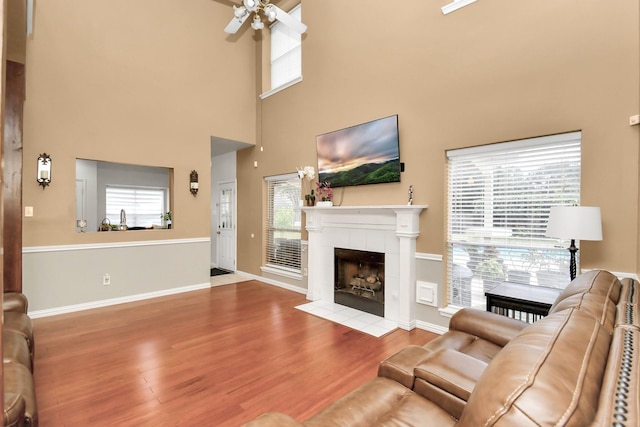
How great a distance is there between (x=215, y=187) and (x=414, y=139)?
5443 mm

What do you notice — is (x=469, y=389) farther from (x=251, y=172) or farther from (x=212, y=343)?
(x=251, y=172)

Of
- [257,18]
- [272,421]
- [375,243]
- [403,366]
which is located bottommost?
[403,366]

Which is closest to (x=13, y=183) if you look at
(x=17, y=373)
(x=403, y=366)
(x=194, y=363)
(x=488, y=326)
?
(x=17, y=373)

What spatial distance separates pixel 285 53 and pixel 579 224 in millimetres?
5324

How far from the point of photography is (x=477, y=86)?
10.7ft

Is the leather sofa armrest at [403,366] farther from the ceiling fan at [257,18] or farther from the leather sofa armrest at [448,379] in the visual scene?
the ceiling fan at [257,18]

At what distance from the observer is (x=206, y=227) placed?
5695mm

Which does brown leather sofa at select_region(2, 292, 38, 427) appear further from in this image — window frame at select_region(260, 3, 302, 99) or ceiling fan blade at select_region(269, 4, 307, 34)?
window frame at select_region(260, 3, 302, 99)

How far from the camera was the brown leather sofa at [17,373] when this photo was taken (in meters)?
1.36

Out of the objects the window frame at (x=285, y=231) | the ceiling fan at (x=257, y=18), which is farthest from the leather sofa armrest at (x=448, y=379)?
the ceiling fan at (x=257, y=18)

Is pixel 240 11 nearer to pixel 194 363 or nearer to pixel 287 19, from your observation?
pixel 287 19

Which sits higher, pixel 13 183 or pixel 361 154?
pixel 361 154

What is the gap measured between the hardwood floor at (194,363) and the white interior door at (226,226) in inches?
105

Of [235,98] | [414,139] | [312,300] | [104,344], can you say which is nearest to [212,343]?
[104,344]
